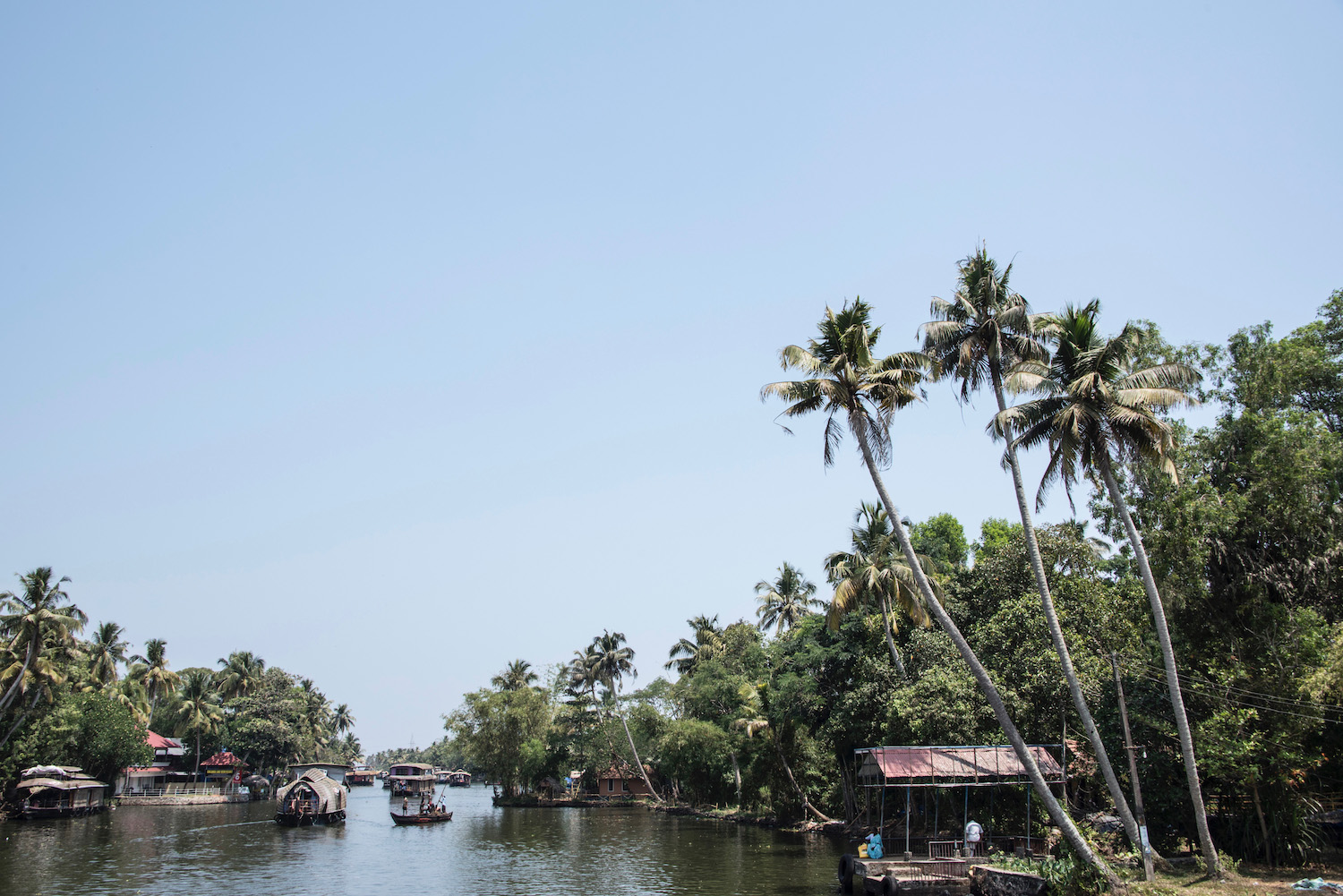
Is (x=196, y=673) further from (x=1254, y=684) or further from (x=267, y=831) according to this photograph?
(x=1254, y=684)

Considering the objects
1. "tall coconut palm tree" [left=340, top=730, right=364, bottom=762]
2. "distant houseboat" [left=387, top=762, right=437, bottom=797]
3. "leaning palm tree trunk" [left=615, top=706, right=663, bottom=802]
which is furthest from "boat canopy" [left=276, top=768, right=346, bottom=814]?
"tall coconut palm tree" [left=340, top=730, right=364, bottom=762]

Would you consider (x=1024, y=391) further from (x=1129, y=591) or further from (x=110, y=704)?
(x=110, y=704)

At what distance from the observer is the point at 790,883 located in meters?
29.2

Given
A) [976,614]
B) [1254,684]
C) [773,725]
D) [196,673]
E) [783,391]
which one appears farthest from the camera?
[196,673]

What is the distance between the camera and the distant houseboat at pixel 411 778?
262 ft

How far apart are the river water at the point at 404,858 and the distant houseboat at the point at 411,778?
63.9 feet

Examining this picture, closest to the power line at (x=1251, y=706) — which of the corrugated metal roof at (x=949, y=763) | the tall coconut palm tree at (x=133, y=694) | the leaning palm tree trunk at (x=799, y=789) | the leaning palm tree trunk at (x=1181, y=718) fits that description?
the leaning palm tree trunk at (x=1181, y=718)

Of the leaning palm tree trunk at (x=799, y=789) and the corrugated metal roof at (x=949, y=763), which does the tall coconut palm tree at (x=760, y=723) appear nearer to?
the leaning palm tree trunk at (x=799, y=789)

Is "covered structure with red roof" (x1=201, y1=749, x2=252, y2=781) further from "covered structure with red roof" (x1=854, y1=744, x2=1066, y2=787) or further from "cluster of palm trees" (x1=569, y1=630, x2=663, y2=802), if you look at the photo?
"covered structure with red roof" (x1=854, y1=744, x2=1066, y2=787)

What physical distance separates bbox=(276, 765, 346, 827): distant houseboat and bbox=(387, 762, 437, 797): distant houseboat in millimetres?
17289

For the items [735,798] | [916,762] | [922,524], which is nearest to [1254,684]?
[916,762]

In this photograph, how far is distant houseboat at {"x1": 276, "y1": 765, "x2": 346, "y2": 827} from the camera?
181ft

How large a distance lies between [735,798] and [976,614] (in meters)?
34.3

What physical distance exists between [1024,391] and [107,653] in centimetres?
8707
